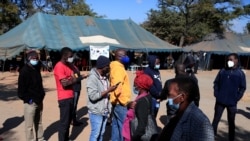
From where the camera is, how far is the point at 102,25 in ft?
93.3

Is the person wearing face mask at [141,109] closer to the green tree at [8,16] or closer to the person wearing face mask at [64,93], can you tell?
the person wearing face mask at [64,93]

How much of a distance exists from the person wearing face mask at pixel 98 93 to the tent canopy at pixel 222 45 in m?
28.2

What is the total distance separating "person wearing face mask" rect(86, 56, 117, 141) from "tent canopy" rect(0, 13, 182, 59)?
733 inches

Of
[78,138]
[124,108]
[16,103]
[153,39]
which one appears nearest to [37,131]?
[78,138]

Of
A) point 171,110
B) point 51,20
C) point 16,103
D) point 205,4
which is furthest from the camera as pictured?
point 205,4

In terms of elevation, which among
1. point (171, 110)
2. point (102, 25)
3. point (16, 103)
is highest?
point (102, 25)

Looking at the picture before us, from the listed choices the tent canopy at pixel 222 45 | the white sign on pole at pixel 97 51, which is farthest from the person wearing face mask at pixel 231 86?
the tent canopy at pixel 222 45

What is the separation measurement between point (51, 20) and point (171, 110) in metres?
22.4

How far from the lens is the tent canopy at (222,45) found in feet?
106

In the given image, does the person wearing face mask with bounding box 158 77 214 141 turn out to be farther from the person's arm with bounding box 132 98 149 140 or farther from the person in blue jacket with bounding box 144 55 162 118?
the person in blue jacket with bounding box 144 55 162 118

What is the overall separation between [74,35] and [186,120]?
78.8ft

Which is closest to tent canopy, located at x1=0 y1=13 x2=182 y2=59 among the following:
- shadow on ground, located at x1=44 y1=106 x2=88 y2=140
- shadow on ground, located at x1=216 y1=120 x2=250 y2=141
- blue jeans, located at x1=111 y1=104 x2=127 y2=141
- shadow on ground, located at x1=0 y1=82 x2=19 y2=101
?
shadow on ground, located at x1=0 y1=82 x2=19 y2=101

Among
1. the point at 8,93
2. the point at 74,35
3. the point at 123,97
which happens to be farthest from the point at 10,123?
the point at 74,35

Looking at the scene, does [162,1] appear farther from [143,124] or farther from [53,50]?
[143,124]
